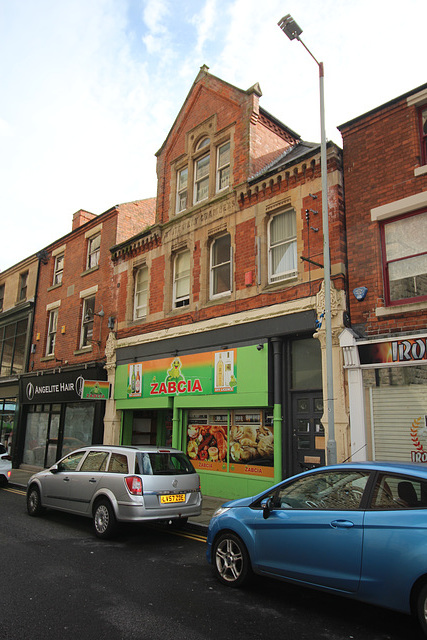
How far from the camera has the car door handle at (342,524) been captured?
15.0 ft

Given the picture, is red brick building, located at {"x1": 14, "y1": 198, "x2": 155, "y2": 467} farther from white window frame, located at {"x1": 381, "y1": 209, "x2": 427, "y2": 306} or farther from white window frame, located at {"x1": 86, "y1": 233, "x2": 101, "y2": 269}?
white window frame, located at {"x1": 381, "y1": 209, "x2": 427, "y2": 306}

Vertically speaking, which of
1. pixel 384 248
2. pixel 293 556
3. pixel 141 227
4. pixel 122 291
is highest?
pixel 141 227

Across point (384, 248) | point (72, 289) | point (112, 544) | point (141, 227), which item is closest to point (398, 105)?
point (384, 248)

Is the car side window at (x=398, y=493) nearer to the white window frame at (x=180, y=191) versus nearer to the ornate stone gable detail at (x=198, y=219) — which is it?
the ornate stone gable detail at (x=198, y=219)

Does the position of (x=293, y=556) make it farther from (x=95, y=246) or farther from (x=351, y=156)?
(x=95, y=246)

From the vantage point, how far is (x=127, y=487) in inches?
317

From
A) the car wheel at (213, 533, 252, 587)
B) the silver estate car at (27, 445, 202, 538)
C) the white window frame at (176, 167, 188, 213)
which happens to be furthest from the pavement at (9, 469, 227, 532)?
the white window frame at (176, 167, 188, 213)

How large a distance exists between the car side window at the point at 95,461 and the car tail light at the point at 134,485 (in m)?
1.05

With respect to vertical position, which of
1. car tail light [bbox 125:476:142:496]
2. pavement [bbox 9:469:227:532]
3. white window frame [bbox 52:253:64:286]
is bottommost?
pavement [bbox 9:469:227:532]

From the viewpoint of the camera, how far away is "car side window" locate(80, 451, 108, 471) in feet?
29.7

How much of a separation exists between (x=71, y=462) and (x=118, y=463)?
1.87 meters

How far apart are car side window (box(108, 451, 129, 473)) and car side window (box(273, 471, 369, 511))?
3816 millimetres

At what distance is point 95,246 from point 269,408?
12.3 meters

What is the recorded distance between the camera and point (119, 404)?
1666cm
